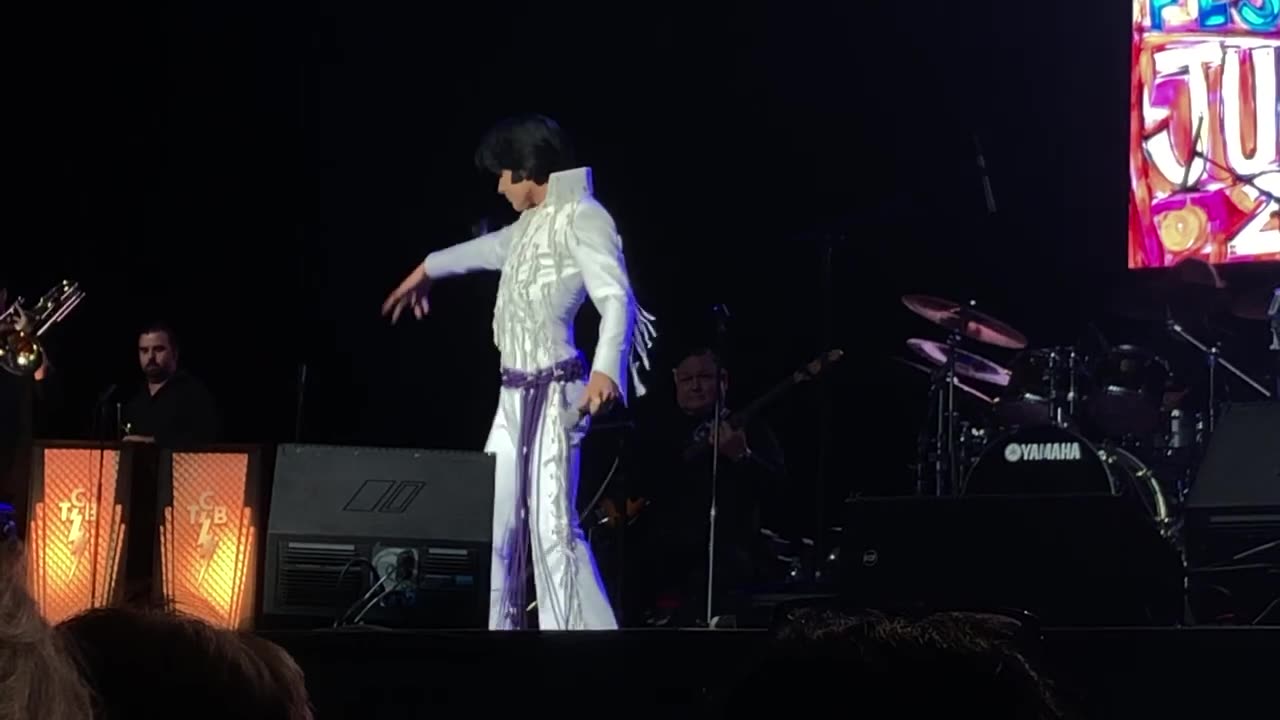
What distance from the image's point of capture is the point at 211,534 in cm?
525

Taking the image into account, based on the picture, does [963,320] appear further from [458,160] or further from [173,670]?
[173,670]

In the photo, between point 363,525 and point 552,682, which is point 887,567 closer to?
point 552,682

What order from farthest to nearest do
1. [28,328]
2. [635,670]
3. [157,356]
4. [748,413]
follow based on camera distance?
[748,413] < [157,356] < [28,328] < [635,670]

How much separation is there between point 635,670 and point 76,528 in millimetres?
2816

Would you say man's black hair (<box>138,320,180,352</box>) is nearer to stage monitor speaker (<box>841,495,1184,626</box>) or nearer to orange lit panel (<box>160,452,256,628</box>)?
orange lit panel (<box>160,452,256,628</box>)

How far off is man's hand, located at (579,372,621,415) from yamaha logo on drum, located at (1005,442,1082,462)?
6.56ft

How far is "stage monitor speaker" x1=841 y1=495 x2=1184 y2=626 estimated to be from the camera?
3.43 meters

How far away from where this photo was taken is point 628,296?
6.38 m

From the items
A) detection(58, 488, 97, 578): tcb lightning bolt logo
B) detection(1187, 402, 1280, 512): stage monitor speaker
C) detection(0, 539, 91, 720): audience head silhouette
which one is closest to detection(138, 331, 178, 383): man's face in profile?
detection(58, 488, 97, 578): tcb lightning bolt logo

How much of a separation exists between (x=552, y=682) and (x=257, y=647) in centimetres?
191

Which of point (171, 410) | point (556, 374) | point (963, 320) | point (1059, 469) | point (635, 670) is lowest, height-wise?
point (635, 670)

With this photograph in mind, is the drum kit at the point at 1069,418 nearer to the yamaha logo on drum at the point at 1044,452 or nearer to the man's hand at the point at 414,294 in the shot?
the yamaha logo on drum at the point at 1044,452

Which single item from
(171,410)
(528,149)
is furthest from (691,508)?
(171,410)

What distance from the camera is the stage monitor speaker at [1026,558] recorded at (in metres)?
3.43
